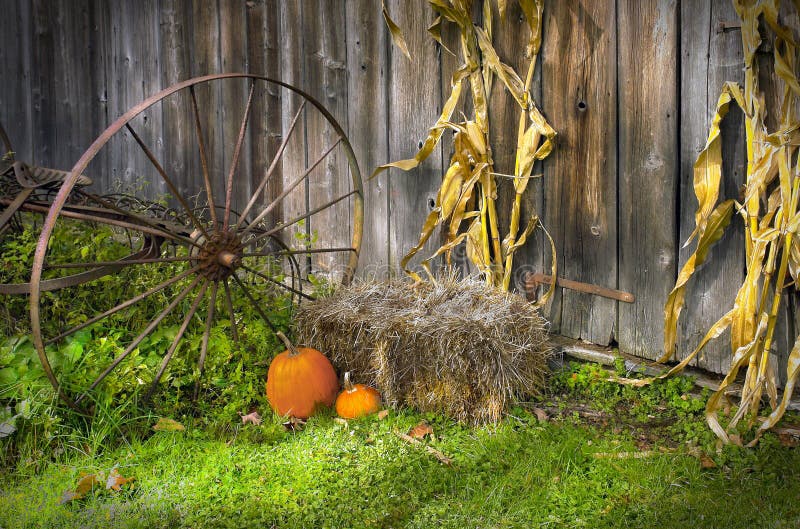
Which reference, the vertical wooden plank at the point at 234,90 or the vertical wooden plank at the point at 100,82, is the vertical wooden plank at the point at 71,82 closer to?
the vertical wooden plank at the point at 100,82

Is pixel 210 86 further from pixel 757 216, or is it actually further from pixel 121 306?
pixel 757 216

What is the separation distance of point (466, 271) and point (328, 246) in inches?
40.4

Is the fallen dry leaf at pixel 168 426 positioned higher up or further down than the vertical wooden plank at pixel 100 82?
further down

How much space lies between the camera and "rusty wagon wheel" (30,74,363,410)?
3172 millimetres

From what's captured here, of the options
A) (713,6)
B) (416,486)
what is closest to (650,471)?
(416,486)

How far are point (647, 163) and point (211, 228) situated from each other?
207cm

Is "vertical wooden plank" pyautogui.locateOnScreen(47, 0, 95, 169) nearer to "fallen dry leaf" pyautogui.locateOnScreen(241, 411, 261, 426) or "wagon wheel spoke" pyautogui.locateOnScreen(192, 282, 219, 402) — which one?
"wagon wheel spoke" pyautogui.locateOnScreen(192, 282, 219, 402)

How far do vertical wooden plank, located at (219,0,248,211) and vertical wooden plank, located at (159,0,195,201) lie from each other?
44 centimetres

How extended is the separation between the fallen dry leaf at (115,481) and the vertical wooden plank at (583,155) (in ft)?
6.98

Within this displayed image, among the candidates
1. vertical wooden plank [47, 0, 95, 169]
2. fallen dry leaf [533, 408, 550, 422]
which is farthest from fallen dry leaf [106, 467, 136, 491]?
vertical wooden plank [47, 0, 95, 169]

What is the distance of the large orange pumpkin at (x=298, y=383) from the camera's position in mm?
3346

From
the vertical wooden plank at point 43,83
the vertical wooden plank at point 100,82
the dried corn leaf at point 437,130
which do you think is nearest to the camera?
the dried corn leaf at point 437,130

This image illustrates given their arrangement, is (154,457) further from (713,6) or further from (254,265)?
(713,6)

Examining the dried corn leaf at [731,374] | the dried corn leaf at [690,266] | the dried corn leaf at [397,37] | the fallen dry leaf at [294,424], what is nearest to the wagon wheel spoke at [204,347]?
the fallen dry leaf at [294,424]
